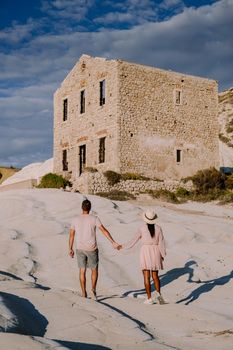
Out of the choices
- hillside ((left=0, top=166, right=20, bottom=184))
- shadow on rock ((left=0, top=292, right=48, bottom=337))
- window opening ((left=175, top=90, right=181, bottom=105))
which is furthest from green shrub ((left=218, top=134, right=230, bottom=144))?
shadow on rock ((left=0, top=292, right=48, bottom=337))

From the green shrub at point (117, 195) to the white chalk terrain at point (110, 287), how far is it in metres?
5.80

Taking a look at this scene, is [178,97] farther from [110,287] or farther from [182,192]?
[110,287]

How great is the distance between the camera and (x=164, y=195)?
2684 centimetres

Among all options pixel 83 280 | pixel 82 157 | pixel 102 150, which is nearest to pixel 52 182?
→ pixel 82 157

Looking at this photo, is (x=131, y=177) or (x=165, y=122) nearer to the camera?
(x=131, y=177)

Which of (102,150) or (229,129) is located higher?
(229,129)

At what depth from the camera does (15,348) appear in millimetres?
4422

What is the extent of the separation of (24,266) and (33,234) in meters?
2.83

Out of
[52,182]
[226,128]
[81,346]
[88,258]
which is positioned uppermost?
[226,128]

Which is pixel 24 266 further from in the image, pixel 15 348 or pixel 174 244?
pixel 15 348

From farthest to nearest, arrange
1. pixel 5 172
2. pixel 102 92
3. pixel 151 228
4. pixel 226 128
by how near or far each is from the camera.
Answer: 1. pixel 226 128
2. pixel 5 172
3. pixel 102 92
4. pixel 151 228

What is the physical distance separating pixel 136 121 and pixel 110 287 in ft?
61.2

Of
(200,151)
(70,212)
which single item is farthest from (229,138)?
(70,212)

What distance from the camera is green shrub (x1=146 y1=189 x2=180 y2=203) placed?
1042 inches
